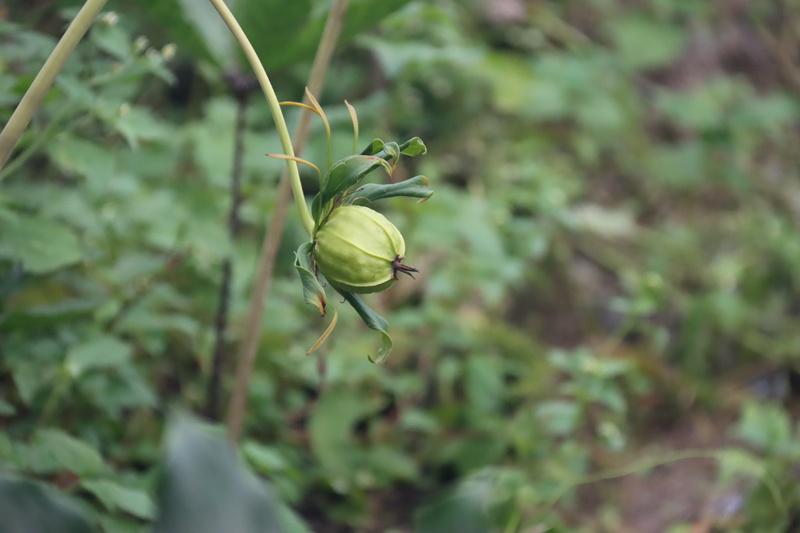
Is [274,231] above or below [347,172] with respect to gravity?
below

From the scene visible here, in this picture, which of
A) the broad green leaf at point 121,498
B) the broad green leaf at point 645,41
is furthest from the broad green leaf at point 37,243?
the broad green leaf at point 645,41

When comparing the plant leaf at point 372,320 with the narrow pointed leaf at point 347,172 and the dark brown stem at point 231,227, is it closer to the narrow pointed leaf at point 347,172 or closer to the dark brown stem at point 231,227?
the narrow pointed leaf at point 347,172

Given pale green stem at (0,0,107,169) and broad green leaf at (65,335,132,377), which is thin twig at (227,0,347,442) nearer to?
broad green leaf at (65,335,132,377)

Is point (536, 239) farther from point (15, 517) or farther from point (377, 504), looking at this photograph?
point (15, 517)

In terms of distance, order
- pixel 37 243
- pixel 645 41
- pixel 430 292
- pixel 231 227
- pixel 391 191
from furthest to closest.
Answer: pixel 645 41 → pixel 430 292 → pixel 231 227 → pixel 37 243 → pixel 391 191

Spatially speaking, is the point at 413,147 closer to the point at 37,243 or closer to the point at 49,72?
the point at 49,72

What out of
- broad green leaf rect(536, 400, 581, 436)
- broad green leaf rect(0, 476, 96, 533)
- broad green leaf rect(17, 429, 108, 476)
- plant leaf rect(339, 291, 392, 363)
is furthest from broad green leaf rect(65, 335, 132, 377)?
broad green leaf rect(536, 400, 581, 436)

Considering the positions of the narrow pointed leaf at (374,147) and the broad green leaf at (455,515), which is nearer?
the narrow pointed leaf at (374,147)

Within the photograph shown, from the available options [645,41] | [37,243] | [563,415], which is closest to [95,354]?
[37,243]
